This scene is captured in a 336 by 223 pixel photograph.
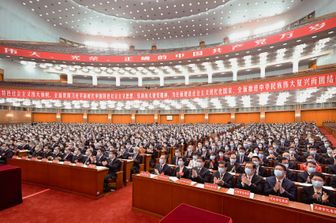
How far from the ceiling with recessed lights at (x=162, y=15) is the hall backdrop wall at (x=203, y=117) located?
42.0 ft

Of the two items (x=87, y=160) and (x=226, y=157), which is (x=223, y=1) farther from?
(x=87, y=160)

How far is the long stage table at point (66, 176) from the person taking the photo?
4992 millimetres

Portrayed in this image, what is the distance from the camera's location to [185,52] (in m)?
25.2

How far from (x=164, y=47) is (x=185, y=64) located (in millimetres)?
10134

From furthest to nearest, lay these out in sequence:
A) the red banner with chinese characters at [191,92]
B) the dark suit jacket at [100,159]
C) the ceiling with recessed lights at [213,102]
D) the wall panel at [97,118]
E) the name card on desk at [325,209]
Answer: the wall panel at [97,118], the ceiling with recessed lights at [213,102], the red banner with chinese characters at [191,92], the dark suit jacket at [100,159], the name card on desk at [325,209]

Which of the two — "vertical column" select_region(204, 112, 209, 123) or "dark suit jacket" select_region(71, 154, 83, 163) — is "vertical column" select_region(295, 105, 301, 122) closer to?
"vertical column" select_region(204, 112, 209, 123)

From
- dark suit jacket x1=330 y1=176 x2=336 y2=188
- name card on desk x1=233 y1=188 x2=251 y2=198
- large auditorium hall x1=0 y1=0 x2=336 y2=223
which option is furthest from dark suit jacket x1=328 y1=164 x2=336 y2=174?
name card on desk x1=233 y1=188 x2=251 y2=198

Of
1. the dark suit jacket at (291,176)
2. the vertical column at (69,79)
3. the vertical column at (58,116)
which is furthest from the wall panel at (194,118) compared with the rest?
the dark suit jacket at (291,176)

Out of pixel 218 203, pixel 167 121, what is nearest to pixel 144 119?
pixel 167 121

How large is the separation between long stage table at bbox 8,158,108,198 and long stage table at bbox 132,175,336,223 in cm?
133

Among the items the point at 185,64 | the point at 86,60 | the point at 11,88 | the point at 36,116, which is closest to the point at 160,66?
the point at 185,64

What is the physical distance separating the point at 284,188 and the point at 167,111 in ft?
86.3

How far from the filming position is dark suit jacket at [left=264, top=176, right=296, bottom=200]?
3.57 metres

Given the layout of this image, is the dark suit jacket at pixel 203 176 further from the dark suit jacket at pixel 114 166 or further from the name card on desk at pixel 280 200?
the dark suit jacket at pixel 114 166
